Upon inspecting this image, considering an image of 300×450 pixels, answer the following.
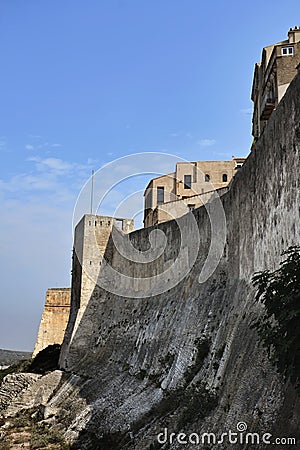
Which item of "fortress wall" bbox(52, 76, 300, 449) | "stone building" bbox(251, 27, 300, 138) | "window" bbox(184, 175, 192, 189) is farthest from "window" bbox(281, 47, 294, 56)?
"window" bbox(184, 175, 192, 189)

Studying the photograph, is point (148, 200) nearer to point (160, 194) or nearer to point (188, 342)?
point (160, 194)

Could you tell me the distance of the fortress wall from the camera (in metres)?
9.34

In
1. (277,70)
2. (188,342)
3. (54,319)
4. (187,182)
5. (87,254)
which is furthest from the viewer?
(187,182)

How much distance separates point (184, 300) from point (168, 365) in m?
2.81

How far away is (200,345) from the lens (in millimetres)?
14328

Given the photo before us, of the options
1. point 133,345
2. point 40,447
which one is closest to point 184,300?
point 133,345

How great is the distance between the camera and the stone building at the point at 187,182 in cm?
4453

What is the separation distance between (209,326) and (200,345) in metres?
0.71

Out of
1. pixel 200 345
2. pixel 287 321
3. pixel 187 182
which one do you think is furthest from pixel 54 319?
pixel 287 321

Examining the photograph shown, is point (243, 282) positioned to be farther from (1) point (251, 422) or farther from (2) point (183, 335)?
(1) point (251, 422)

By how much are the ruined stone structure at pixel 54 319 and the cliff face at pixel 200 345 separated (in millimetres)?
10573

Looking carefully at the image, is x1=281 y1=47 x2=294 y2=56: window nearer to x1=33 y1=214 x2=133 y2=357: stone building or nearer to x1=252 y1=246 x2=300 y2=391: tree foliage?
x1=33 y1=214 x2=133 y2=357: stone building

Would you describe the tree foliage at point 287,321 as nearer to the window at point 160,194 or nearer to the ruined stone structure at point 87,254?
the ruined stone structure at point 87,254

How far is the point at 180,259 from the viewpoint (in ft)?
66.8
